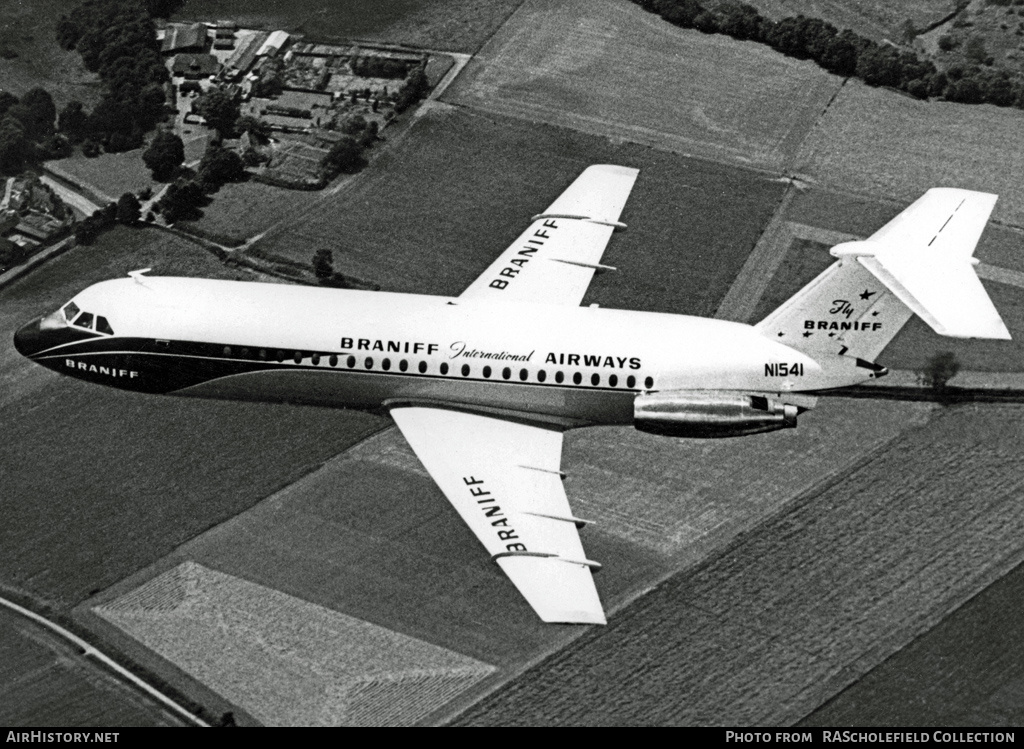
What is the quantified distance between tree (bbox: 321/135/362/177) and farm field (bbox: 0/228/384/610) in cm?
2322

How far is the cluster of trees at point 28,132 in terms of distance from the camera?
10344cm

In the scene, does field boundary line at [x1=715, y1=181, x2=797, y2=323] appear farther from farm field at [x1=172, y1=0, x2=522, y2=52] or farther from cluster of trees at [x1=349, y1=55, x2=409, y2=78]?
cluster of trees at [x1=349, y1=55, x2=409, y2=78]

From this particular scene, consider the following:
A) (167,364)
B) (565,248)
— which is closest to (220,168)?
(565,248)

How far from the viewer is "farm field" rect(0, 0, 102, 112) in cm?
11181

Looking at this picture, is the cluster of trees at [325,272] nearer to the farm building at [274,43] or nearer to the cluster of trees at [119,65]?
the cluster of trees at [119,65]

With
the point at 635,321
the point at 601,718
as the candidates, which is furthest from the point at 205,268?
the point at 601,718

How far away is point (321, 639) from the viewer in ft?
220

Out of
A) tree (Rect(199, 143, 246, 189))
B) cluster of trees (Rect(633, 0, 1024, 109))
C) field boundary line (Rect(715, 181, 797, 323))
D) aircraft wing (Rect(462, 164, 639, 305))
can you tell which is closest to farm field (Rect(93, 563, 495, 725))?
aircraft wing (Rect(462, 164, 639, 305))

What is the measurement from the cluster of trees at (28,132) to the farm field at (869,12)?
1825 inches

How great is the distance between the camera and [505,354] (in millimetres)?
69562

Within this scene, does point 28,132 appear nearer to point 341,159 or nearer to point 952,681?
point 341,159

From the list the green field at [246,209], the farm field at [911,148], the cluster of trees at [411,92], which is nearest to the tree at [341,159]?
the green field at [246,209]

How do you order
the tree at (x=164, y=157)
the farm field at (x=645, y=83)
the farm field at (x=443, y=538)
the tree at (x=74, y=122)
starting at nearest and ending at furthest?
the farm field at (x=443, y=538)
the tree at (x=164, y=157)
the farm field at (x=645, y=83)
the tree at (x=74, y=122)
